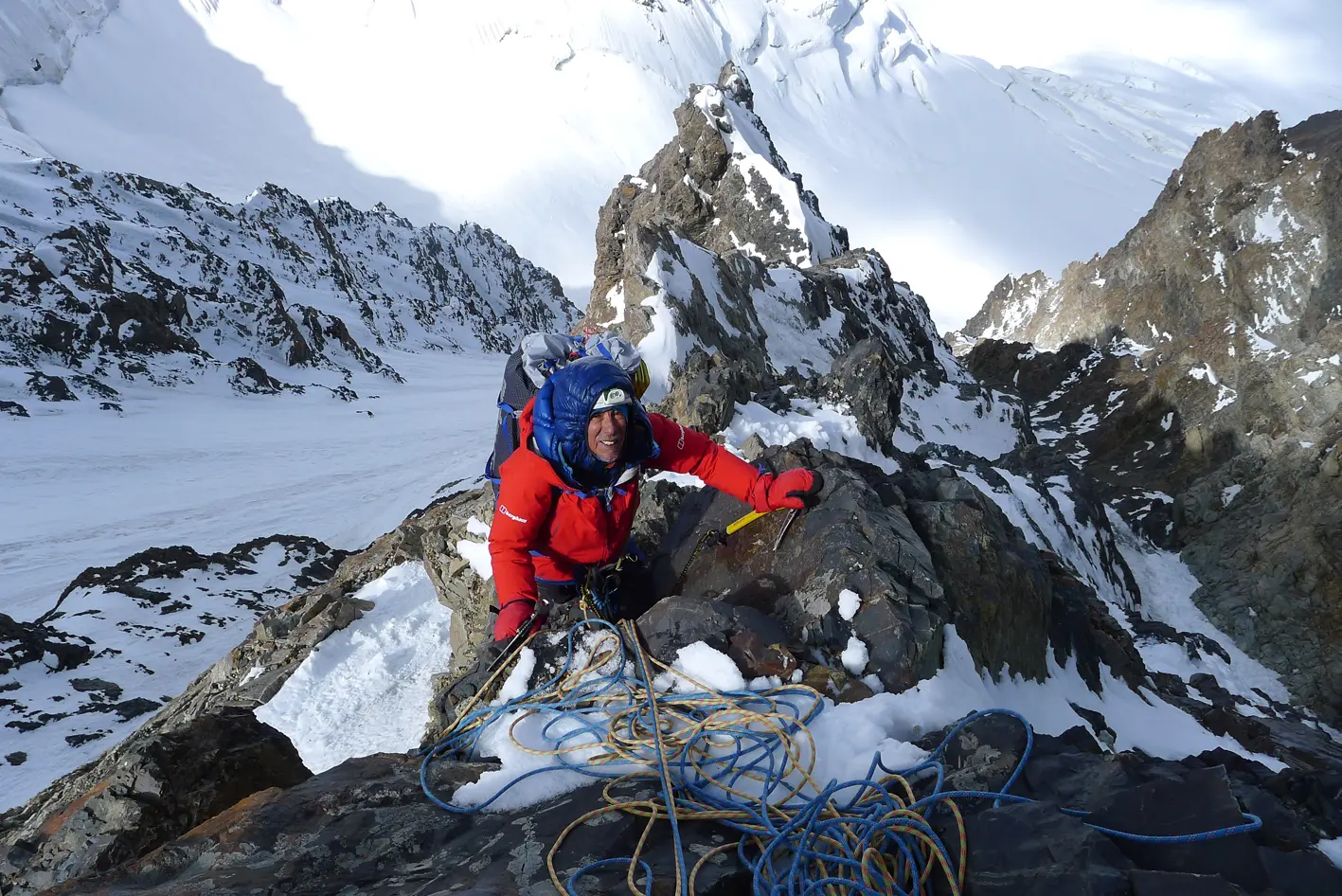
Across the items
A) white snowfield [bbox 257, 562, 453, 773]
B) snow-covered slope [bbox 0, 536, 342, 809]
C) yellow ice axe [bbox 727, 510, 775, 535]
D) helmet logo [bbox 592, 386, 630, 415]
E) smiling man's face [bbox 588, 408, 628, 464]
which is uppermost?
helmet logo [bbox 592, 386, 630, 415]

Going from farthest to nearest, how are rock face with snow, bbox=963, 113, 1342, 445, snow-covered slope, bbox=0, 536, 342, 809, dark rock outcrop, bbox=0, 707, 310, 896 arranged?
1. rock face with snow, bbox=963, 113, 1342, 445
2. snow-covered slope, bbox=0, 536, 342, 809
3. dark rock outcrop, bbox=0, 707, 310, 896

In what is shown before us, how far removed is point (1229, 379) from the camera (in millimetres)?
33438

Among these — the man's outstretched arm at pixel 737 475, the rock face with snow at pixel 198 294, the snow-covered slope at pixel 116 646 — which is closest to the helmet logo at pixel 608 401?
the man's outstretched arm at pixel 737 475

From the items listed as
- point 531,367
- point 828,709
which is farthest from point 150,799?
point 531,367

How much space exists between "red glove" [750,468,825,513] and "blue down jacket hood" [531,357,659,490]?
3.65 feet

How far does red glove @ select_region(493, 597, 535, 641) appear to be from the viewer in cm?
386

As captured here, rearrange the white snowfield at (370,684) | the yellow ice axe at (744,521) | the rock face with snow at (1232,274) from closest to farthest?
the yellow ice axe at (744,521)
the white snowfield at (370,684)
the rock face with snow at (1232,274)

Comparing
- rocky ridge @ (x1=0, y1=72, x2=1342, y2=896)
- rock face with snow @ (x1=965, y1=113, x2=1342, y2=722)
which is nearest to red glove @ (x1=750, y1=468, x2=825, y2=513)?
rocky ridge @ (x1=0, y1=72, x2=1342, y2=896)

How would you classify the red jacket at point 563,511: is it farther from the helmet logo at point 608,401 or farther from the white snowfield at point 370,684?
the white snowfield at point 370,684

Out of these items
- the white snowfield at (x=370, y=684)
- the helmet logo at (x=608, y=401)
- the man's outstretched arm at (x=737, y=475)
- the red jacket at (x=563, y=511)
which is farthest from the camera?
the white snowfield at (x=370, y=684)

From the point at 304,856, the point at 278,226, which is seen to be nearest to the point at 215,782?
the point at 304,856

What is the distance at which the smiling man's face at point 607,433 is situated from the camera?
12.2 feet

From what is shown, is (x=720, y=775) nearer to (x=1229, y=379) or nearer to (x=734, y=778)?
(x=734, y=778)

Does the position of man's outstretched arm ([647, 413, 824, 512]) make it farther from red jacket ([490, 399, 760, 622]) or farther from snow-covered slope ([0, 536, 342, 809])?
snow-covered slope ([0, 536, 342, 809])
